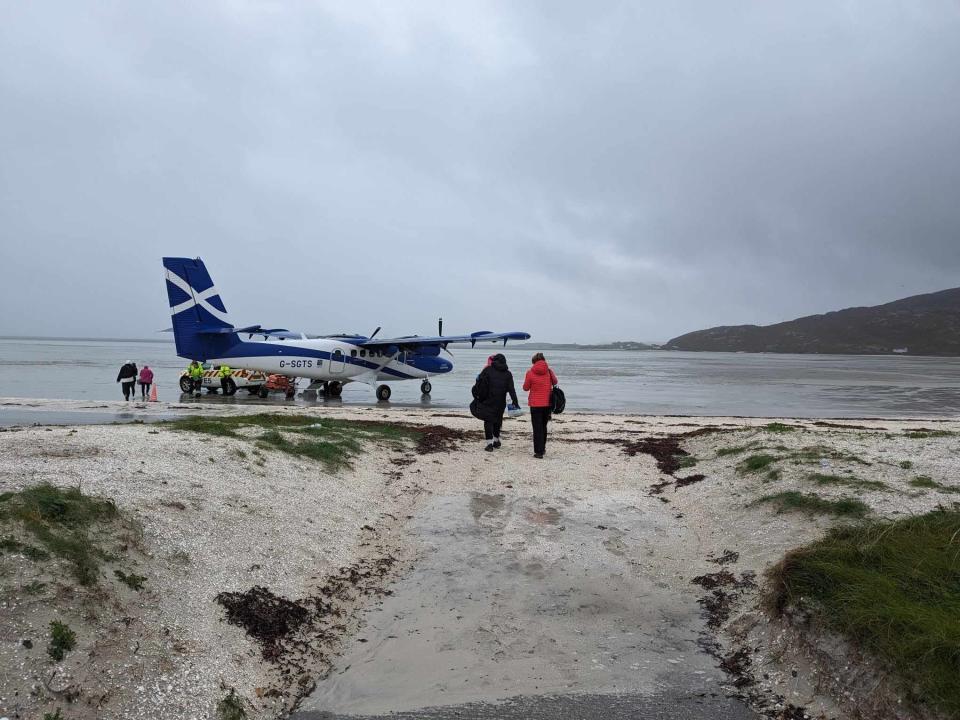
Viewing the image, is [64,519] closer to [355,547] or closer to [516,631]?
[355,547]

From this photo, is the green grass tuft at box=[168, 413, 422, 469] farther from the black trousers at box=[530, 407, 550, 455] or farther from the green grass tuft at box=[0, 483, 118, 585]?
the green grass tuft at box=[0, 483, 118, 585]

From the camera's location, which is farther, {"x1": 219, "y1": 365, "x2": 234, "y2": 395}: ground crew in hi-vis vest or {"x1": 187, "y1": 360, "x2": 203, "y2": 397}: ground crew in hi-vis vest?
{"x1": 219, "y1": 365, "x2": 234, "y2": 395}: ground crew in hi-vis vest

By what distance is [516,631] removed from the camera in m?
4.71

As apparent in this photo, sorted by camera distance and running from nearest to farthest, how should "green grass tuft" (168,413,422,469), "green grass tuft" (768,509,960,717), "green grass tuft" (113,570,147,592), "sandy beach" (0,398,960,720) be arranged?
"green grass tuft" (768,509,960,717)
"sandy beach" (0,398,960,720)
"green grass tuft" (113,570,147,592)
"green grass tuft" (168,413,422,469)

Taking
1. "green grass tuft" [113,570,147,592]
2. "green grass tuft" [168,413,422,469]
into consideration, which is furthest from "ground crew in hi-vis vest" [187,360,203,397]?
"green grass tuft" [113,570,147,592]

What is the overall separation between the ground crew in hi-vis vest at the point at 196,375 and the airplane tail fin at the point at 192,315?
446 mm

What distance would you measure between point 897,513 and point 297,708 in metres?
5.78

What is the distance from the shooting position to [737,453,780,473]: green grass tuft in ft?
28.7

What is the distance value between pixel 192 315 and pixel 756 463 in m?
25.3

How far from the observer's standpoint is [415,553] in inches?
253

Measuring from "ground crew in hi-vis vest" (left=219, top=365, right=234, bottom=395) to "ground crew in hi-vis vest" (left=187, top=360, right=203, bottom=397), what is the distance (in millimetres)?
853

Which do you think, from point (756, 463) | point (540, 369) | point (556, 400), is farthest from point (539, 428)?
point (756, 463)

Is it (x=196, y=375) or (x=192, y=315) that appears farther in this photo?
(x=192, y=315)

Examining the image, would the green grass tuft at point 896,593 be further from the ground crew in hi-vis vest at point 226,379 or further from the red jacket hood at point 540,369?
the ground crew in hi-vis vest at point 226,379
